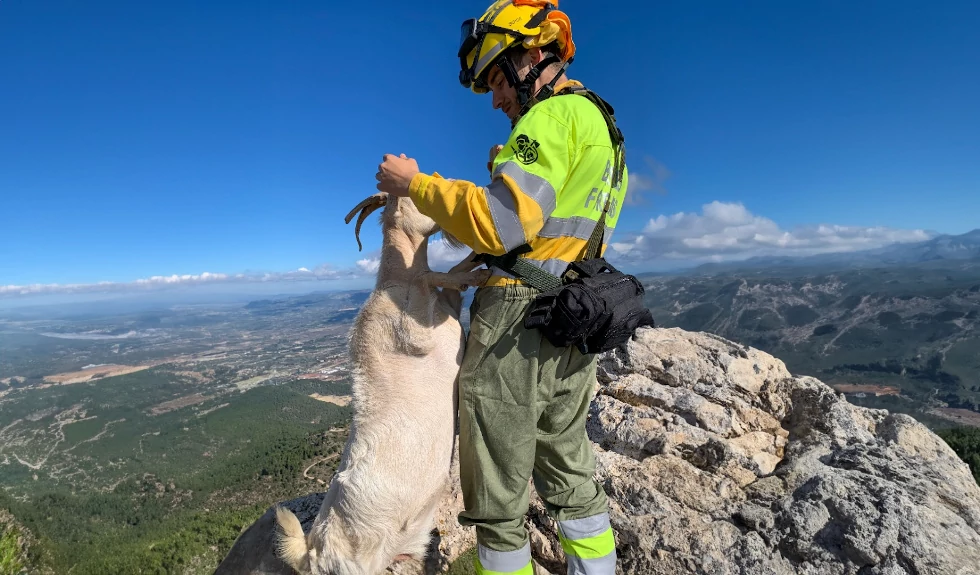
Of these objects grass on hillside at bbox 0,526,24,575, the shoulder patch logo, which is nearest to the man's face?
the shoulder patch logo

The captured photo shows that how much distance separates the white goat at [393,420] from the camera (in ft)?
10.1

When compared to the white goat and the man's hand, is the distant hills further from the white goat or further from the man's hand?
the man's hand

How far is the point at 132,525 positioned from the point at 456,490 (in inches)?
2486

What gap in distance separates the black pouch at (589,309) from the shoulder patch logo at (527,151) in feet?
2.56

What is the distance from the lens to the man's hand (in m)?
2.63

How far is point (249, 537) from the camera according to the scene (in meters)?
4.55

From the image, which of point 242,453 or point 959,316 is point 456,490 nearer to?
point 242,453

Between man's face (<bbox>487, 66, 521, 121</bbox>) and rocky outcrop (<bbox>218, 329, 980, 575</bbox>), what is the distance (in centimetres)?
397

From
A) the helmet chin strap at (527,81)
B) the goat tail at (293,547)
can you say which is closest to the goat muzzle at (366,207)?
the helmet chin strap at (527,81)

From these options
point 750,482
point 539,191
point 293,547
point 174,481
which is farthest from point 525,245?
point 174,481

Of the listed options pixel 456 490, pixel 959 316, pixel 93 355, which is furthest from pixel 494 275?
pixel 93 355

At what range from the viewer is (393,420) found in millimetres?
3104

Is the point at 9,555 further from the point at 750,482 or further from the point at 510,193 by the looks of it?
the point at 750,482

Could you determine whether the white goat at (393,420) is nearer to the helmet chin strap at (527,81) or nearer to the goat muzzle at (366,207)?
the goat muzzle at (366,207)
